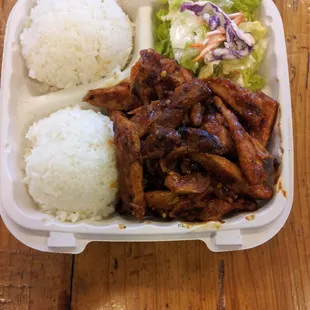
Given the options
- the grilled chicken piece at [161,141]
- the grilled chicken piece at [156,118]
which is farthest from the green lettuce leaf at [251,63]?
the grilled chicken piece at [161,141]

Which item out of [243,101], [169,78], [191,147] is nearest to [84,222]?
[191,147]

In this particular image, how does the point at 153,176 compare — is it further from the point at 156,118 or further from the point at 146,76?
the point at 146,76

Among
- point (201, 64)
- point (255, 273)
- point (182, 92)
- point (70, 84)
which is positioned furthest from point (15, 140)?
point (255, 273)

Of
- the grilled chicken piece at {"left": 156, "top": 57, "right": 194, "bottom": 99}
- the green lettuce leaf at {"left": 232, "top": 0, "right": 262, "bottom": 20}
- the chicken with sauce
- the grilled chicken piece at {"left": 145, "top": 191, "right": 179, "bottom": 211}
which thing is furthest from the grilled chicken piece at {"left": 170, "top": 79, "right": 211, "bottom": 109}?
the green lettuce leaf at {"left": 232, "top": 0, "right": 262, "bottom": 20}

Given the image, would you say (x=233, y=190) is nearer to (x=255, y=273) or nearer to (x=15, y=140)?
(x=255, y=273)

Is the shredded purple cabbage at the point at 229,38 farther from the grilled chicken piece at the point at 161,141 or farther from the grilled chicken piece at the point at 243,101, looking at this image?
the grilled chicken piece at the point at 161,141

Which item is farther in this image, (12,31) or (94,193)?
(12,31)
